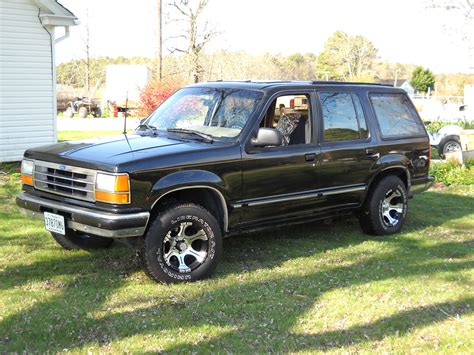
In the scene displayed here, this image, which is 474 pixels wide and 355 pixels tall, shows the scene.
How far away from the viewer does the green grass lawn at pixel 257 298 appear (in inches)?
166

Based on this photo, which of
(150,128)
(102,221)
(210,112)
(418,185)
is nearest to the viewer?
(102,221)

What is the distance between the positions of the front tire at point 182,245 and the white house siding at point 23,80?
8.53 metres

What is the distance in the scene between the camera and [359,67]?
6538 cm

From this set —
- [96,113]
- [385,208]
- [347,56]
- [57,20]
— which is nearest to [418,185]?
[385,208]

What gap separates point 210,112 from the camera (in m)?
6.25

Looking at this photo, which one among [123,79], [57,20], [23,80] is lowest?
[23,80]

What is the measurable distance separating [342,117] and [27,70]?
8606 millimetres

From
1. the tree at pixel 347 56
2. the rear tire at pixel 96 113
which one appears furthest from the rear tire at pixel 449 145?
the tree at pixel 347 56

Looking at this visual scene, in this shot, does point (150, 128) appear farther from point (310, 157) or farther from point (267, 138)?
point (310, 157)

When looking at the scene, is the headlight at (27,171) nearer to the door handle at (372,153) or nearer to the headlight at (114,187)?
the headlight at (114,187)

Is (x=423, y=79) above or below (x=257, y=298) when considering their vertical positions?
above

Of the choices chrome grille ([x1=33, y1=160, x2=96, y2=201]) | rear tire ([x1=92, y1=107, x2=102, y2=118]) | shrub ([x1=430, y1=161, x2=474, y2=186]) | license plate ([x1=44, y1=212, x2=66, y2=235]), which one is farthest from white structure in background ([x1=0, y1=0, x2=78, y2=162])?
rear tire ([x1=92, y1=107, x2=102, y2=118])

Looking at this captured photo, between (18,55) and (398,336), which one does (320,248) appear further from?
(18,55)

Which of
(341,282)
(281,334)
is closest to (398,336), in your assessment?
(281,334)
